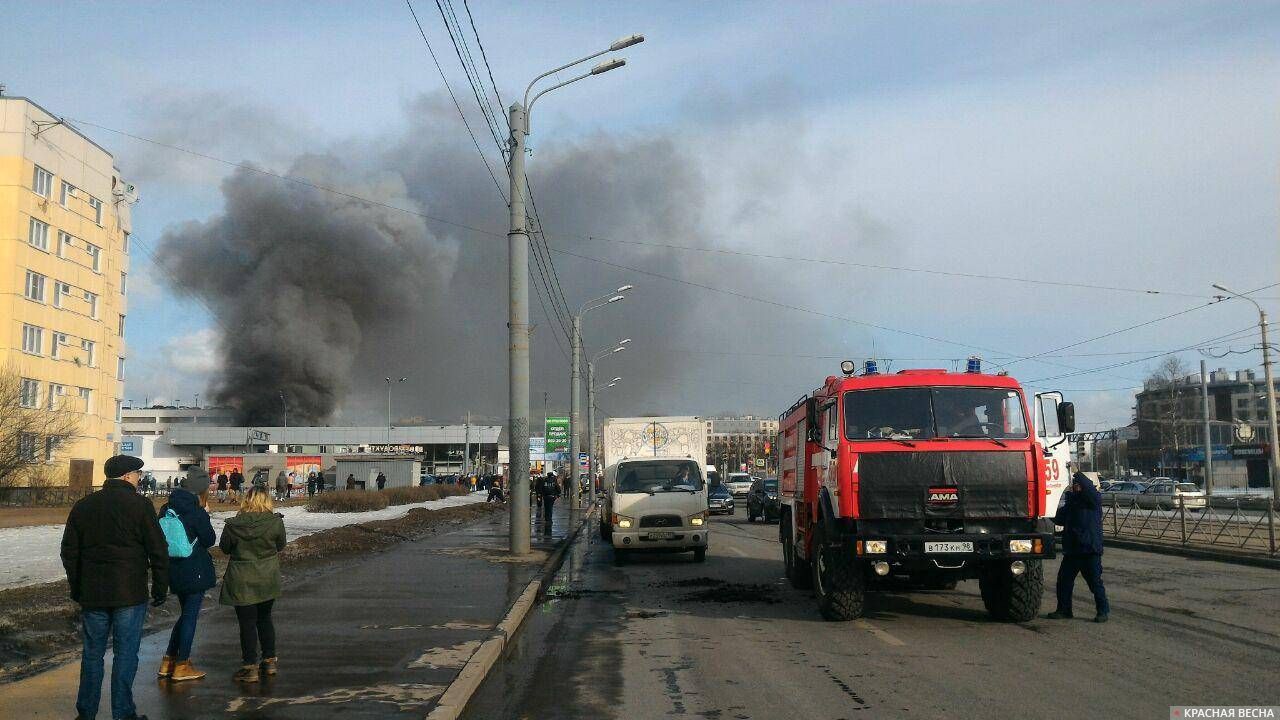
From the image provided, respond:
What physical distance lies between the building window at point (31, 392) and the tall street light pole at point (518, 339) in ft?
123

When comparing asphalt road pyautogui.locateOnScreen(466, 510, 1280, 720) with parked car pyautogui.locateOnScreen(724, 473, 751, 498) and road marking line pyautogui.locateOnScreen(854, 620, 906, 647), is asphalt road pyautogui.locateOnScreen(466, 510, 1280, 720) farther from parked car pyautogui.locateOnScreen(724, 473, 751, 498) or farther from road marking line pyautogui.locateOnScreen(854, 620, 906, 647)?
parked car pyautogui.locateOnScreen(724, 473, 751, 498)

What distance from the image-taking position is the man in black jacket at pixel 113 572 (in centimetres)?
581

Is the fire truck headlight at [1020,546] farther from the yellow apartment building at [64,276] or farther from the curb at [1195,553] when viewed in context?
the yellow apartment building at [64,276]

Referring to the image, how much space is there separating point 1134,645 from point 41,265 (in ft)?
181

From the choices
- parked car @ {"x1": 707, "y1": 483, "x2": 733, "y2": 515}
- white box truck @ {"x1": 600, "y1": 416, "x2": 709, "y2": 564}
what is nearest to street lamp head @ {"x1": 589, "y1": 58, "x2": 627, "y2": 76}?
white box truck @ {"x1": 600, "y1": 416, "x2": 709, "y2": 564}

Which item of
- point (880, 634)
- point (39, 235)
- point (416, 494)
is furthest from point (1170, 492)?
point (39, 235)

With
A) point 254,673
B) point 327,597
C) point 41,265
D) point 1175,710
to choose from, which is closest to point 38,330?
point 41,265

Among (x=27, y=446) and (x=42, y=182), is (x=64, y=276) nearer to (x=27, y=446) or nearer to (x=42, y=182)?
(x=42, y=182)

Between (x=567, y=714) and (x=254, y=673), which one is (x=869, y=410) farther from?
(x=254, y=673)

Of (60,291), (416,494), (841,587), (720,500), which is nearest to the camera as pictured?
(841,587)

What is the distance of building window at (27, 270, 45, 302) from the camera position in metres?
49.8

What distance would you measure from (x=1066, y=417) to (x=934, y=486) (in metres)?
1.72

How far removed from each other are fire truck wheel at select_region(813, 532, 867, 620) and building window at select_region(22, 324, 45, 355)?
165 ft

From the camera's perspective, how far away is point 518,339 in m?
18.1
